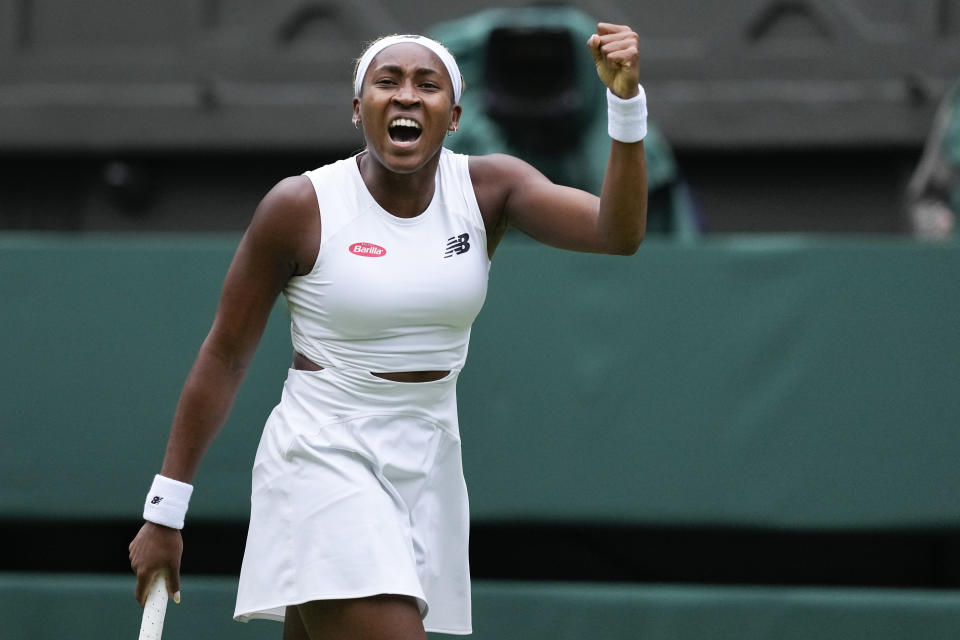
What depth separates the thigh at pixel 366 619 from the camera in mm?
2676

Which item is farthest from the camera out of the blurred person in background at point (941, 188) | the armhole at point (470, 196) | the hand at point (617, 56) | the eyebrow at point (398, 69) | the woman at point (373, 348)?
the blurred person in background at point (941, 188)

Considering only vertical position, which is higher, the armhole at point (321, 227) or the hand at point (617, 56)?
the hand at point (617, 56)

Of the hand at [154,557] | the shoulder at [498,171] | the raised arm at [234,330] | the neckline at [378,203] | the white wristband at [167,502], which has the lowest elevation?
the hand at [154,557]

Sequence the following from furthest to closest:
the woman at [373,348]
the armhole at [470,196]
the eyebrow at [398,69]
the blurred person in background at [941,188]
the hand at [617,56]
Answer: the blurred person in background at [941,188]
the armhole at [470,196]
the eyebrow at [398,69]
the woman at [373,348]
the hand at [617,56]

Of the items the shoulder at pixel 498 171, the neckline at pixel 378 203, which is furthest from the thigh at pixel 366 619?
the shoulder at pixel 498 171

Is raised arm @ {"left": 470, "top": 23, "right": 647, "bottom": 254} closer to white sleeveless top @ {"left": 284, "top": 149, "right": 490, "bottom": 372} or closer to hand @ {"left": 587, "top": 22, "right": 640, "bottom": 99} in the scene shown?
hand @ {"left": 587, "top": 22, "right": 640, "bottom": 99}

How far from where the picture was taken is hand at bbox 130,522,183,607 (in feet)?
9.56

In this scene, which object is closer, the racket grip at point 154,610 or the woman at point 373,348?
the woman at point 373,348

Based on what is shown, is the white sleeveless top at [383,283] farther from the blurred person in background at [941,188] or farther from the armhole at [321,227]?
the blurred person in background at [941,188]

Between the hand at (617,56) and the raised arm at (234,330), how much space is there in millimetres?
705

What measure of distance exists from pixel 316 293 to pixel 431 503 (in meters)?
0.54

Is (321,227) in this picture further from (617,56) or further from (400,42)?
(617,56)

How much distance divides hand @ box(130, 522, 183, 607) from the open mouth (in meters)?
1.02

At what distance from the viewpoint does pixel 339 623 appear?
2730mm
